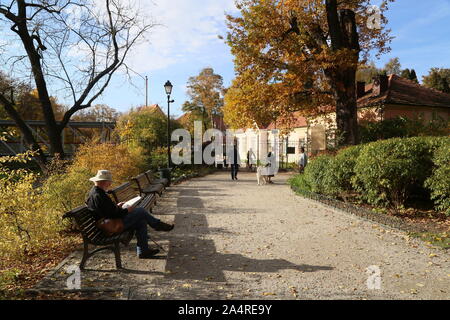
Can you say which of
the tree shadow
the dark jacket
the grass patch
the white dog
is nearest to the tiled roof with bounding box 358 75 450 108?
the white dog

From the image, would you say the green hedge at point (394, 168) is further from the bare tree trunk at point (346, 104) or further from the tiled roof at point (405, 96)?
the tiled roof at point (405, 96)

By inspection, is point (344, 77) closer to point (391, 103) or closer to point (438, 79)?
point (391, 103)

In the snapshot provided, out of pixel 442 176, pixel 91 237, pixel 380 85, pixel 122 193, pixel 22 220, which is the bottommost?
pixel 91 237

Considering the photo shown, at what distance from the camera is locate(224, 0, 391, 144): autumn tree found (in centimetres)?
1486

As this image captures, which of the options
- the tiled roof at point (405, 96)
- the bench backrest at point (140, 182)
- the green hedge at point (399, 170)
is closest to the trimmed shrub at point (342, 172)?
the green hedge at point (399, 170)

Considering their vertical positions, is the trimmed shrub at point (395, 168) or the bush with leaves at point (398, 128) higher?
the bush with leaves at point (398, 128)

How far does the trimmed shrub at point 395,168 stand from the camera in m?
7.84

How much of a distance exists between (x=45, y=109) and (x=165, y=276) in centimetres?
1005

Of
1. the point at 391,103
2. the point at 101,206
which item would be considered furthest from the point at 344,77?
the point at 101,206

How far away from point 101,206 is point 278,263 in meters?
2.76

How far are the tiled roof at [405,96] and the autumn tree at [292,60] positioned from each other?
859 centimetres

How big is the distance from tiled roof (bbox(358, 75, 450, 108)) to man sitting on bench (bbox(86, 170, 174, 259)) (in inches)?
890

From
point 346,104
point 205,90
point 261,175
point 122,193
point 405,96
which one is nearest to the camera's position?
point 122,193

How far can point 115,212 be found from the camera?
16.0 ft
